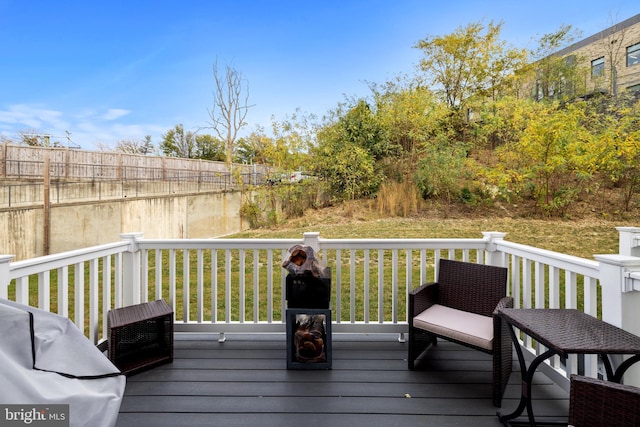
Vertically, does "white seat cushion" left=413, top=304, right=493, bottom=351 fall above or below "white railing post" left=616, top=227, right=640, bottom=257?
below

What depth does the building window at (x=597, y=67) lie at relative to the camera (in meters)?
8.98

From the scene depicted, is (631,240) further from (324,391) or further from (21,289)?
(21,289)

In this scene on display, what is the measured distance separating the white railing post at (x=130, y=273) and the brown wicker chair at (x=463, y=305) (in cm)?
207

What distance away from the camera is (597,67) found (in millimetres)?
9664

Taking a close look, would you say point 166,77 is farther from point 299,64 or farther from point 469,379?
point 469,379

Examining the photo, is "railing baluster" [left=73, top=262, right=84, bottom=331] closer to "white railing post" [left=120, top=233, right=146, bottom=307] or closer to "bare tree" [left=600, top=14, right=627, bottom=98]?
"white railing post" [left=120, top=233, right=146, bottom=307]

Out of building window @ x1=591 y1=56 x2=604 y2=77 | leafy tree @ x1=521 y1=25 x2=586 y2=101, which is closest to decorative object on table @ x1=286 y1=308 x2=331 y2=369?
leafy tree @ x1=521 y1=25 x2=586 y2=101

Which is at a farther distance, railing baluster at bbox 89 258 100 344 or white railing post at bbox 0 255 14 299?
railing baluster at bbox 89 258 100 344

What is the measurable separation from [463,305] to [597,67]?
11180 mm

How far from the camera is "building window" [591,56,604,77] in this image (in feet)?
29.5

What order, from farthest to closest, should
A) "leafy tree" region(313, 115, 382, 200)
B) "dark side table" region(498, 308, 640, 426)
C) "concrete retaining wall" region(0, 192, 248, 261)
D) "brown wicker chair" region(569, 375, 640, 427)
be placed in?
"leafy tree" region(313, 115, 382, 200) < "concrete retaining wall" region(0, 192, 248, 261) < "dark side table" region(498, 308, 640, 426) < "brown wicker chair" region(569, 375, 640, 427)

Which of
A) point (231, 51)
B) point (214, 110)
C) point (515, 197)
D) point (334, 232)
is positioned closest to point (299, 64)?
point (231, 51)

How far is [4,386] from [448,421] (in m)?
1.78

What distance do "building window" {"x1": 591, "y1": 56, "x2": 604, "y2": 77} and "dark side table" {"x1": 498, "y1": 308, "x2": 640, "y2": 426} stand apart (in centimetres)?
1045
